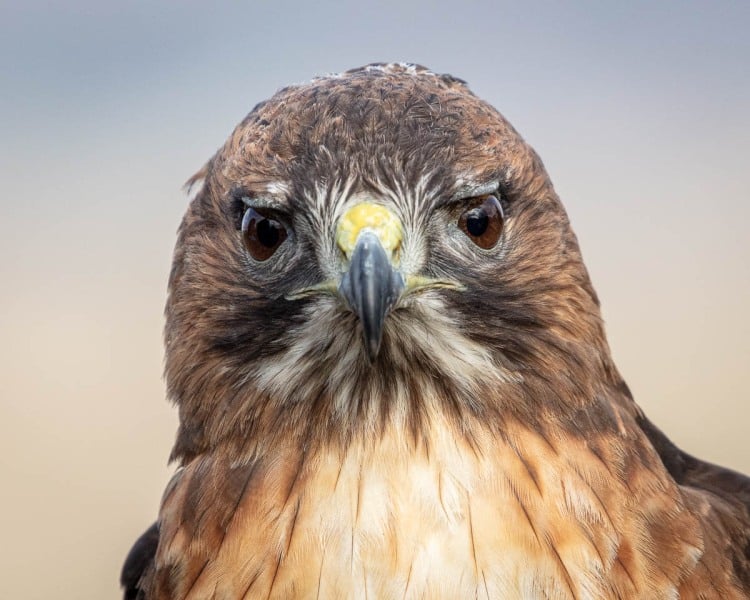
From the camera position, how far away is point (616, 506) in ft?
7.50

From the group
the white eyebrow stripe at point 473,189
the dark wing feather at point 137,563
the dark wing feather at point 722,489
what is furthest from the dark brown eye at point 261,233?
the dark wing feather at point 722,489

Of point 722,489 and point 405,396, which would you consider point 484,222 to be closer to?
point 405,396

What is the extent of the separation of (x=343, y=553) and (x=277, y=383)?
38cm

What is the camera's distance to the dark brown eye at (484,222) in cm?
234

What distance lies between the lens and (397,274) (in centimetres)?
215

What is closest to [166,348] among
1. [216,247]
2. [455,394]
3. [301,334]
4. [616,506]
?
[216,247]

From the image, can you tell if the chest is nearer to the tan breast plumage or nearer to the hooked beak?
the tan breast plumage

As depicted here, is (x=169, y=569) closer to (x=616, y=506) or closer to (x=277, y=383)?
(x=277, y=383)

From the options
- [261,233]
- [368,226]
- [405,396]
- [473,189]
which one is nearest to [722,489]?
[405,396]

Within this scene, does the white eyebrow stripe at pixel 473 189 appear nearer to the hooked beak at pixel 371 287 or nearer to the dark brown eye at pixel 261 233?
the hooked beak at pixel 371 287

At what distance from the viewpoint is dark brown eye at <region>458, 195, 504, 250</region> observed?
2.34 m

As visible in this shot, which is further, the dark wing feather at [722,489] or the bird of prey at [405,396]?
the dark wing feather at [722,489]

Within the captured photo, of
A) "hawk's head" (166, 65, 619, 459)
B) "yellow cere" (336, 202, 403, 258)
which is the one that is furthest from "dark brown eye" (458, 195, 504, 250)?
"yellow cere" (336, 202, 403, 258)

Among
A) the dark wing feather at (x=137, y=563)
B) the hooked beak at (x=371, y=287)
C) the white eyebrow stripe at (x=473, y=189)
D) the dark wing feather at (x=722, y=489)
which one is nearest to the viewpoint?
the hooked beak at (x=371, y=287)
